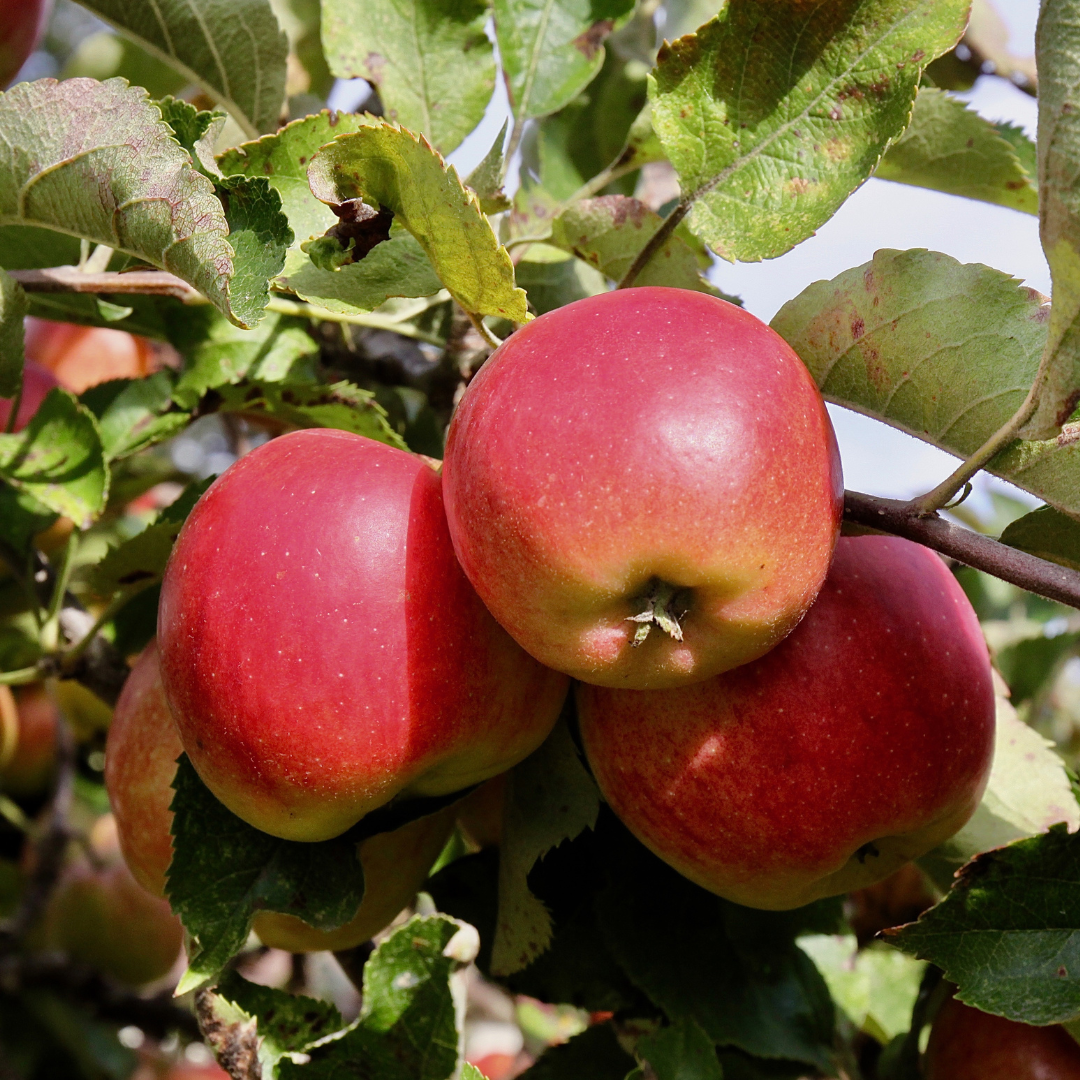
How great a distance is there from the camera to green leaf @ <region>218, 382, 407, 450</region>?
3.10 feet

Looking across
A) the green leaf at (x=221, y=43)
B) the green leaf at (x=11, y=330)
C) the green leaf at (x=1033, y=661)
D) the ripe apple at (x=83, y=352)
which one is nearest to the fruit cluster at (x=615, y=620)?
the green leaf at (x=11, y=330)

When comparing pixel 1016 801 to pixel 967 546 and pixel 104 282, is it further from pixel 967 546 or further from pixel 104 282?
pixel 104 282

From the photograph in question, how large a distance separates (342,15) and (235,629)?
598 millimetres

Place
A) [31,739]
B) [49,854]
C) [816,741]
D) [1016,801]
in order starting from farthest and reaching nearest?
1. [31,739]
2. [49,854]
3. [1016,801]
4. [816,741]

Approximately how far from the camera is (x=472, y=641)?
738 mm

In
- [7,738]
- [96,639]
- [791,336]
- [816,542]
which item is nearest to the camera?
[816,542]

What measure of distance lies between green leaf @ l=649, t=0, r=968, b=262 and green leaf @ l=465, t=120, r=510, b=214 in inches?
5.1

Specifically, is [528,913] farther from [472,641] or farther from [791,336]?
[791,336]

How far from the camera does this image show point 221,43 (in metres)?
1.09

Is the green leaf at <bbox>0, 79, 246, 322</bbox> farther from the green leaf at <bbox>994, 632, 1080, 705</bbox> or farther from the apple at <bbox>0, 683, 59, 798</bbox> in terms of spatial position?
the apple at <bbox>0, 683, 59, 798</bbox>

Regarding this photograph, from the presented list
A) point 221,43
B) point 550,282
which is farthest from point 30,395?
point 550,282

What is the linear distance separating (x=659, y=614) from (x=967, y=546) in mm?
199

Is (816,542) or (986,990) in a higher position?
(816,542)

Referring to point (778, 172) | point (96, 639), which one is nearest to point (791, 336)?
point (778, 172)
